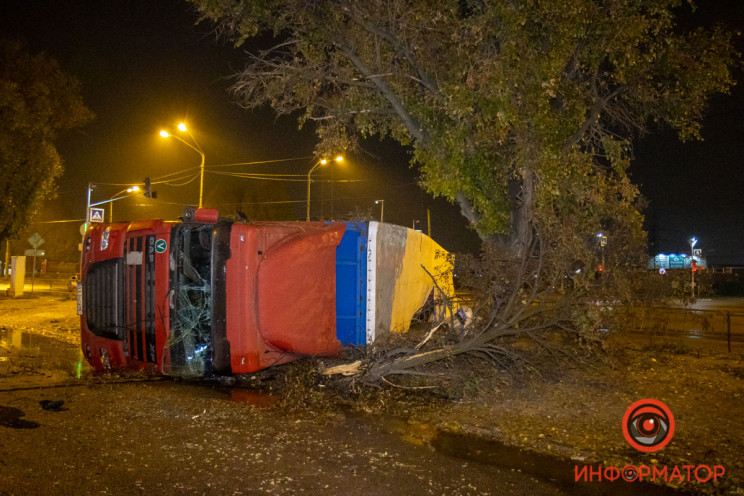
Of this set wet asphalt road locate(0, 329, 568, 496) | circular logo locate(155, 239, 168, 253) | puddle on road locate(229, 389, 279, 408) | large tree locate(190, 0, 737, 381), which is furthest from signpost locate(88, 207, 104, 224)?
puddle on road locate(229, 389, 279, 408)

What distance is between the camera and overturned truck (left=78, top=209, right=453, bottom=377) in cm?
707

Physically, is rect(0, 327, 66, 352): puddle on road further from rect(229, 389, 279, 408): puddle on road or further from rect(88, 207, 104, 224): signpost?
rect(88, 207, 104, 224): signpost

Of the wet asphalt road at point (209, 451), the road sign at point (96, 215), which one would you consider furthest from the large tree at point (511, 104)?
the road sign at point (96, 215)

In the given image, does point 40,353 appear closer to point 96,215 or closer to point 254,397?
point 254,397

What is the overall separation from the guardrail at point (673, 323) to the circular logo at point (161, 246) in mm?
6330

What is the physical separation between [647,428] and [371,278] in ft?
13.4

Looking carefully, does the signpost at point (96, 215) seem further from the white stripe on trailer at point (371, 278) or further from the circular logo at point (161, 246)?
the white stripe on trailer at point (371, 278)

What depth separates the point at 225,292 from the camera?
704 centimetres

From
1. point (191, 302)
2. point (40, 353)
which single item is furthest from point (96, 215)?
point (191, 302)

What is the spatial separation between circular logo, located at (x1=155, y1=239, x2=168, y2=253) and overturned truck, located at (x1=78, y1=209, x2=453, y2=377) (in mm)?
13

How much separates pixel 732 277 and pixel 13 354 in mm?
45600

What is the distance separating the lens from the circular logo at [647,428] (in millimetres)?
5270

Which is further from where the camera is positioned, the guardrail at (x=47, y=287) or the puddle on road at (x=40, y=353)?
the guardrail at (x=47, y=287)

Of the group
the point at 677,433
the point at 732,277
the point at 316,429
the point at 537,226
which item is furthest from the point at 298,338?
the point at 732,277
